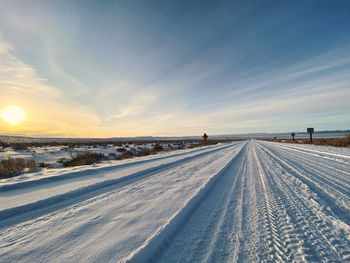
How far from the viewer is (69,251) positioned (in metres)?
1.75

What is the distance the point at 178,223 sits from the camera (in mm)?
2254

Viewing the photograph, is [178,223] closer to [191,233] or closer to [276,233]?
[191,233]

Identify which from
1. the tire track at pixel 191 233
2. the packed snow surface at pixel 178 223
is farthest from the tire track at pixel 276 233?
the tire track at pixel 191 233

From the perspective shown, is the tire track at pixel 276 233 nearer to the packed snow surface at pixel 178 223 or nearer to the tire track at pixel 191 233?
the packed snow surface at pixel 178 223

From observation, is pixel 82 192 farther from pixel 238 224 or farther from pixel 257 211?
pixel 257 211

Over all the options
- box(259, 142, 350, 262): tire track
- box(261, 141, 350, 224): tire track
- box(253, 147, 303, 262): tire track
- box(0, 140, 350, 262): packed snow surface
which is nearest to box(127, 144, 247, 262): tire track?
box(0, 140, 350, 262): packed snow surface

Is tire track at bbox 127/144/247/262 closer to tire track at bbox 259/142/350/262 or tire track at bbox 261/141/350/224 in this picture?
tire track at bbox 259/142/350/262

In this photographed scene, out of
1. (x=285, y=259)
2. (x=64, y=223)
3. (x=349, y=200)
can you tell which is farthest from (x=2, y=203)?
(x=349, y=200)

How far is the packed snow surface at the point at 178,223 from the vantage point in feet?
5.51

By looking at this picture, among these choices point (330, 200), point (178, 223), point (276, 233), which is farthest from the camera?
point (330, 200)

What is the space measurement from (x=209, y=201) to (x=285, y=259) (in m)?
1.49

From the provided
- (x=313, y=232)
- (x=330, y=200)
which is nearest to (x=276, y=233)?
(x=313, y=232)

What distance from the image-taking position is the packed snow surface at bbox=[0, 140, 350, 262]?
1681 millimetres

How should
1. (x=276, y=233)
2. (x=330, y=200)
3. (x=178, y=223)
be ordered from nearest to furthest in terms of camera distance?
(x=276, y=233) < (x=178, y=223) < (x=330, y=200)
